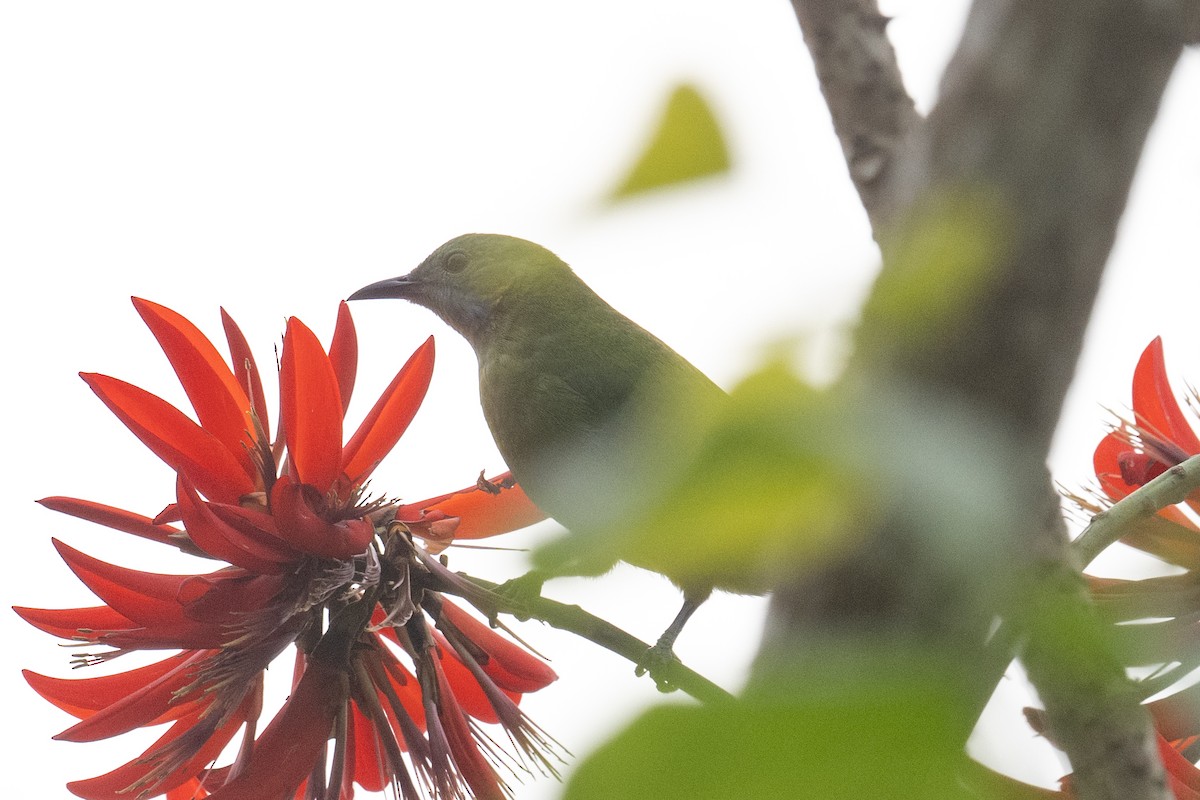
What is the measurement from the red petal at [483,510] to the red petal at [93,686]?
0.47m

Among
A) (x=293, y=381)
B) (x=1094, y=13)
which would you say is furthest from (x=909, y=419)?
(x=293, y=381)

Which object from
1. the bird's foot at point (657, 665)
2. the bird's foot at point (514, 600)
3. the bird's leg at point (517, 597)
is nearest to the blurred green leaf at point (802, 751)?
the bird's leg at point (517, 597)

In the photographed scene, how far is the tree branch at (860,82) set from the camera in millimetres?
1169

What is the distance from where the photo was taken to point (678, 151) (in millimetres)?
394

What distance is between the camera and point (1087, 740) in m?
0.65

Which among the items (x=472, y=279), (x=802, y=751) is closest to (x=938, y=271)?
(x=802, y=751)

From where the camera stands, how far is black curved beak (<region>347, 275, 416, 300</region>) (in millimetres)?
4176

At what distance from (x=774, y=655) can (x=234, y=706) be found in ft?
5.02

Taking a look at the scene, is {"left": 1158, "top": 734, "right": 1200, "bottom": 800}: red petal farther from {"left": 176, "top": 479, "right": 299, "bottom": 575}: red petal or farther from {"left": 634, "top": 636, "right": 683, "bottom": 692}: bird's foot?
{"left": 176, "top": 479, "right": 299, "bottom": 575}: red petal

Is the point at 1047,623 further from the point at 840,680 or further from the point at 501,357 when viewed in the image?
the point at 501,357

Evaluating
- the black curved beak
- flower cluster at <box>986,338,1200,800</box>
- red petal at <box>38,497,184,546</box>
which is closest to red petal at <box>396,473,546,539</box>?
red petal at <box>38,497,184,546</box>

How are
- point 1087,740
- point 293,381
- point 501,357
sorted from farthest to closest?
point 501,357, point 293,381, point 1087,740

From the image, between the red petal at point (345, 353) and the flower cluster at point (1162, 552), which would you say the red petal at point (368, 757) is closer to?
the red petal at point (345, 353)

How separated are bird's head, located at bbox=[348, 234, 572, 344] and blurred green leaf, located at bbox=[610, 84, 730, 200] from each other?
3453 mm
